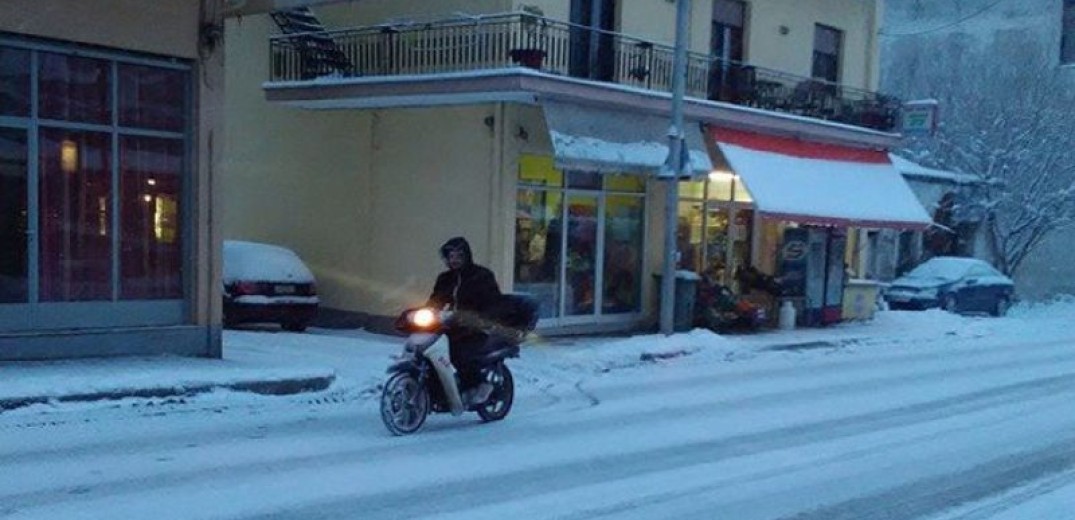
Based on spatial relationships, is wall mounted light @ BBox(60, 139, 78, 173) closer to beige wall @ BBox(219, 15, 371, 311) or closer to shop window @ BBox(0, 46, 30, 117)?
shop window @ BBox(0, 46, 30, 117)

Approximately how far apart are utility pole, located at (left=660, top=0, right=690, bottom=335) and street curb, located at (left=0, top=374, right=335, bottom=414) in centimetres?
697

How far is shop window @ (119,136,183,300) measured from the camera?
1324 centimetres

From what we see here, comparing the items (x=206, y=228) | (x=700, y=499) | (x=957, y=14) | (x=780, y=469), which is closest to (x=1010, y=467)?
(x=780, y=469)

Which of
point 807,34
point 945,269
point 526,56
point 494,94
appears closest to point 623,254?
point 494,94

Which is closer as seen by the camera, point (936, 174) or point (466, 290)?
point (466, 290)

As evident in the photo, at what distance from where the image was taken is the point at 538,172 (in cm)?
1861

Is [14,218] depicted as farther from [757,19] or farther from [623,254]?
[757,19]

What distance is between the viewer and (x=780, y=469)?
8.94 m

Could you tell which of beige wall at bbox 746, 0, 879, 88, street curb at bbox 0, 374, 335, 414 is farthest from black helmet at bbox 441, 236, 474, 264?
beige wall at bbox 746, 0, 879, 88

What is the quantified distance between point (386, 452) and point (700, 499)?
2.66 meters

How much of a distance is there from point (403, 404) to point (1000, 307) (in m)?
22.7

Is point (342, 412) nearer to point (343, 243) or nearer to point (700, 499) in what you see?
point (700, 499)

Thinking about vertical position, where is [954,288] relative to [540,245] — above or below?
below

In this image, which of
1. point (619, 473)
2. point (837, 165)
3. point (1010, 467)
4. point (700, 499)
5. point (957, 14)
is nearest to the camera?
point (700, 499)
